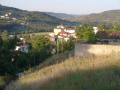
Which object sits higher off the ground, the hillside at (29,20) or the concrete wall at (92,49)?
the hillside at (29,20)

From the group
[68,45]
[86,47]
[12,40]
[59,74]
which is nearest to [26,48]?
[68,45]

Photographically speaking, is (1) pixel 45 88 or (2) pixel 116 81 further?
(1) pixel 45 88

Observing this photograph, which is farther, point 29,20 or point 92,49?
point 29,20

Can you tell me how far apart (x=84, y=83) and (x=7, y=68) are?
37.4 ft

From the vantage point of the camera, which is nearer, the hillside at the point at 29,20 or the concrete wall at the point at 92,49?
the concrete wall at the point at 92,49

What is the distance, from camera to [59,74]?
14.0 ft

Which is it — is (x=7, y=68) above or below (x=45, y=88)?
below

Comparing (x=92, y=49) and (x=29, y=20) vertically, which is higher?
(x=29, y=20)

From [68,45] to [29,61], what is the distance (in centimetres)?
1112

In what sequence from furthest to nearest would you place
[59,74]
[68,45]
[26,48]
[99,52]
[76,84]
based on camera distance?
[26,48], [68,45], [99,52], [59,74], [76,84]

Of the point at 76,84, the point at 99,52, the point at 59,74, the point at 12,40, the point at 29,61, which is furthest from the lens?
the point at 29,61

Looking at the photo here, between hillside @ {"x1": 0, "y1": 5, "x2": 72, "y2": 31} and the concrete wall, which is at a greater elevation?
hillside @ {"x1": 0, "y1": 5, "x2": 72, "y2": 31}

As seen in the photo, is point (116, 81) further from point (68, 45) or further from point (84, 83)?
point (68, 45)

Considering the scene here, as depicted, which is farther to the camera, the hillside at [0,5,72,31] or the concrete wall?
the hillside at [0,5,72,31]
